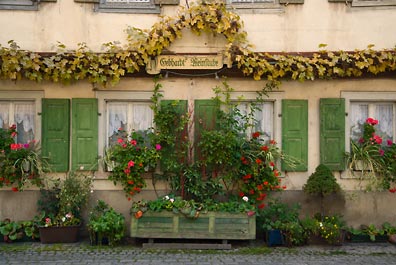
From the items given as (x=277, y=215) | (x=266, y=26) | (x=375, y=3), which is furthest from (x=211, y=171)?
(x=375, y=3)

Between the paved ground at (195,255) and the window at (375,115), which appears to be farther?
the window at (375,115)

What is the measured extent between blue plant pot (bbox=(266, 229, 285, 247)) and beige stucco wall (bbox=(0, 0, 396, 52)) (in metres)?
3.23

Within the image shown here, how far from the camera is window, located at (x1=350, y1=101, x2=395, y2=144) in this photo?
990 cm

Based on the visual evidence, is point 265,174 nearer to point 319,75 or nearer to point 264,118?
point 264,118

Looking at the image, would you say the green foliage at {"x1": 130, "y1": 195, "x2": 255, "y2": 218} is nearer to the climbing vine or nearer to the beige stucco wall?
the climbing vine

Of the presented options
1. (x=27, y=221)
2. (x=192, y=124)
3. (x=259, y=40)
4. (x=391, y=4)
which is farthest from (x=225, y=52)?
(x=27, y=221)

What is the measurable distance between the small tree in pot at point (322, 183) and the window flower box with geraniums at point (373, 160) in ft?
1.71

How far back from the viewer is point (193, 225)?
8.88m

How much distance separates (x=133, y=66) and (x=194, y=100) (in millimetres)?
1267

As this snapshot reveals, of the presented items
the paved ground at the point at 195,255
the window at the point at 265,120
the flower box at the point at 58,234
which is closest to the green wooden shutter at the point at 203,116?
the window at the point at 265,120

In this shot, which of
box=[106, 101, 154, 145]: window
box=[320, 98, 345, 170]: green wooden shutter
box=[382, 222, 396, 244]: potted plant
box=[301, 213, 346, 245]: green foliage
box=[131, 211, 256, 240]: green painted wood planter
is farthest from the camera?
box=[106, 101, 154, 145]: window

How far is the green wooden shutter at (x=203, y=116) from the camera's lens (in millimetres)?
9641

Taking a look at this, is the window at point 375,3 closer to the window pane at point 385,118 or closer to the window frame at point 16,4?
the window pane at point 385,118

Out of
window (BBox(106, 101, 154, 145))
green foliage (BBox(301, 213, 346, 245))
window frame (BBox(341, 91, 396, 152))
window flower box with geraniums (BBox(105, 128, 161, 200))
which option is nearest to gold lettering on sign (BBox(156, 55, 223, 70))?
window (BBox(106, 101, 154, 145))
